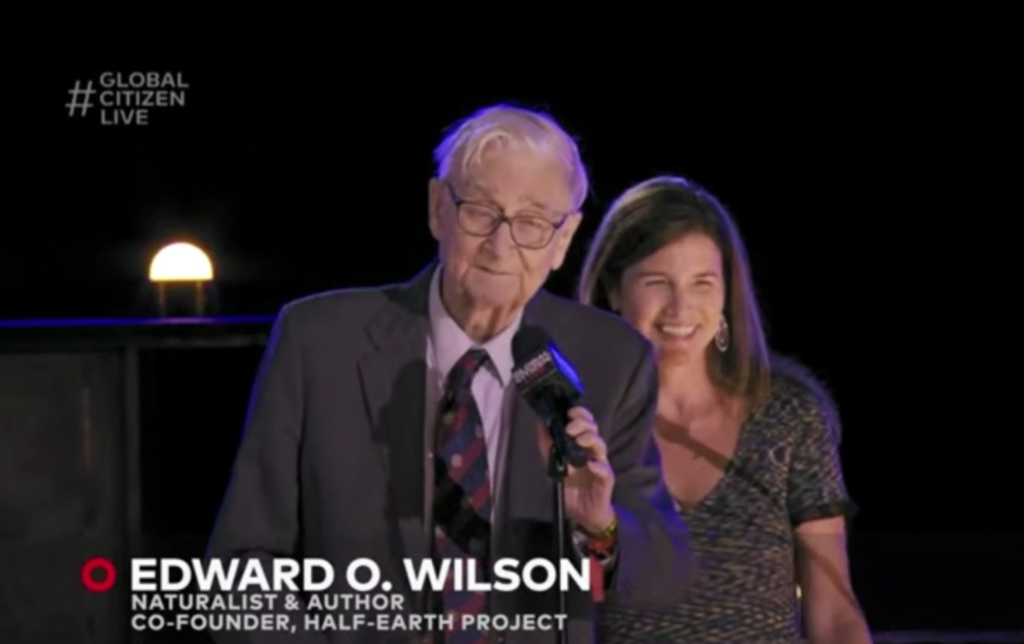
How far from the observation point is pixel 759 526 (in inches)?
98.2

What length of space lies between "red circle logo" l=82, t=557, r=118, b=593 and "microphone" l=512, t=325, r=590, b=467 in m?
1.13

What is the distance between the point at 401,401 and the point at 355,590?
0.67 feet

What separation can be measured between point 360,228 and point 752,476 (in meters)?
5.45

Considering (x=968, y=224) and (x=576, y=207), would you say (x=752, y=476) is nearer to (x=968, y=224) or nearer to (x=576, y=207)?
(x=576, y=207)

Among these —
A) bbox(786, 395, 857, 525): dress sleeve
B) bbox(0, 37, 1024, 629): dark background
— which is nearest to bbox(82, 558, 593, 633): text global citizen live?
bbox(786, 395, 857, 525): dress sleeve

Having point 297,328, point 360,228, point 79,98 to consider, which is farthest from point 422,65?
point 297,328

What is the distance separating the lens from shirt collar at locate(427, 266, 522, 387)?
2.01m

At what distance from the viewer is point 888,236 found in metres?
7.78

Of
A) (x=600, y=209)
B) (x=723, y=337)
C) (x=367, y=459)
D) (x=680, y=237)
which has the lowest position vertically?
(x=367, y=459)

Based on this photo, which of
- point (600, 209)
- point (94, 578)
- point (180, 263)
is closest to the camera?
point (94, 578)

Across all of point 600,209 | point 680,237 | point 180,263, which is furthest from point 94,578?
point 600,209

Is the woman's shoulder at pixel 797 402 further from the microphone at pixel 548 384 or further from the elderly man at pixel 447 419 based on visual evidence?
the microphone at pixel 548 384

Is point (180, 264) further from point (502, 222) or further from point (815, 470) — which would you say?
point (502, 222)

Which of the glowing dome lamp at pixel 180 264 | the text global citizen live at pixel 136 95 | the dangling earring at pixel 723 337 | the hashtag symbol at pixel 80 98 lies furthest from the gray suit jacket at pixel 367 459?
the glowing dome lamp at pixel 180 264
